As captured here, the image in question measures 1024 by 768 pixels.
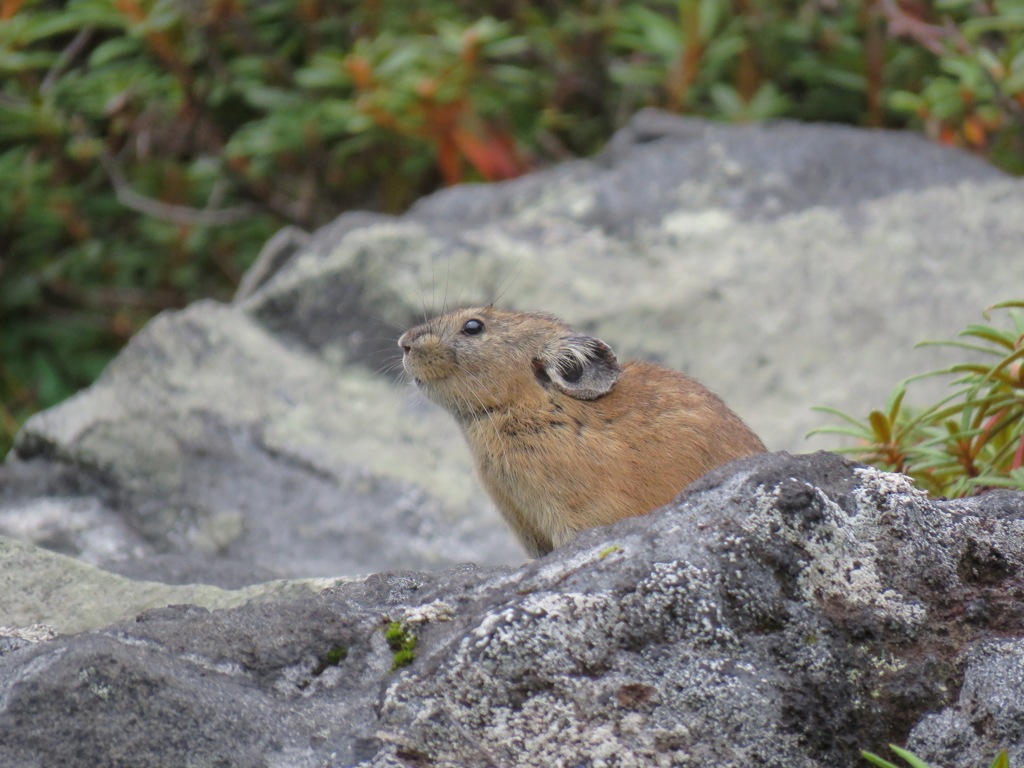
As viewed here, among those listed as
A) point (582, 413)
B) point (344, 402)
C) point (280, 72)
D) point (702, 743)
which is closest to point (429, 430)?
point (344, 402)

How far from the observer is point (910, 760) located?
2143mm

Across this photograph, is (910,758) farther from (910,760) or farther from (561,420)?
(561,420)

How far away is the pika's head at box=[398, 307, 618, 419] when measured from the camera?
404 cm

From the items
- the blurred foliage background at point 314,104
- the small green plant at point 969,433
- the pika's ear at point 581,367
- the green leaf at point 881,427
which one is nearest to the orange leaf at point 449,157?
the blurred foliage background at point 314,104

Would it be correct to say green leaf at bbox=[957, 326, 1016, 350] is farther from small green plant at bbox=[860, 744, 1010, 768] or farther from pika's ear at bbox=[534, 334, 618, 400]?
small green plant at bbox=[860, 744, 1010, 768]

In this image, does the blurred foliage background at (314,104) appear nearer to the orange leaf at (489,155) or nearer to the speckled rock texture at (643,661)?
the orange leaf at (489,155)

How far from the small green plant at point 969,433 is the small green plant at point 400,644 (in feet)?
5.71

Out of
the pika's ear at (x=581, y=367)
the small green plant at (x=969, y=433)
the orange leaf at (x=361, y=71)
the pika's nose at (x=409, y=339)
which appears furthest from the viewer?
the orange leaf at (x=361, y=71)

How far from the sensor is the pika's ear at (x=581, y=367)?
13.1 ft

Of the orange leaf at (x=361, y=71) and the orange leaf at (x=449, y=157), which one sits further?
the orange leaf at (x=449, y=157)

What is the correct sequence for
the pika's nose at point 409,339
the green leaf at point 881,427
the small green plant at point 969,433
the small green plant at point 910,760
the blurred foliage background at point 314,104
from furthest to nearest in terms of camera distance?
the blurred foliage background at point 314,104 → the pika's nose at point 409,339 → the green leaf at point 881,427 → the small green plant at point 969,433 → the small green plant at point 910,760

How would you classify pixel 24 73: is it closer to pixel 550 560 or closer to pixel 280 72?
pixel 280 72

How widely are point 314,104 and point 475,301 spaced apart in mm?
2441

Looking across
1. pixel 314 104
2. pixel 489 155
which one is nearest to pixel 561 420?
pixel 489 155
